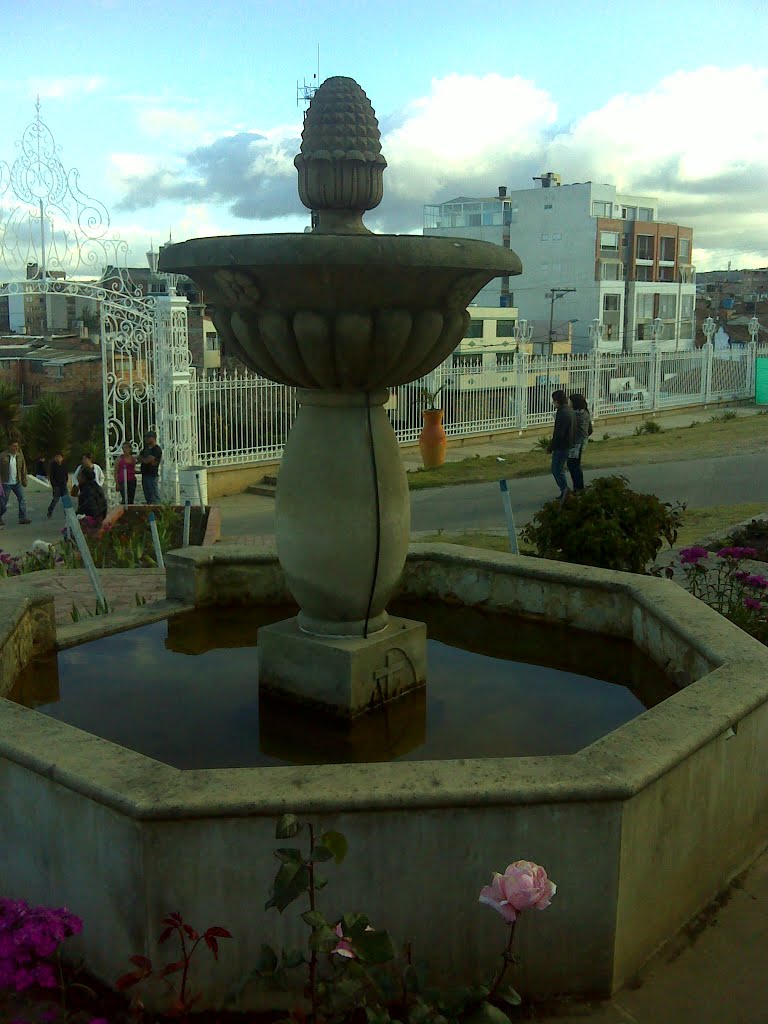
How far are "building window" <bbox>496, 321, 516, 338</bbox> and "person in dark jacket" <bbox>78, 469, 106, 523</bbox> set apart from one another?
44022mm

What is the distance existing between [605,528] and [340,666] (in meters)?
3.15

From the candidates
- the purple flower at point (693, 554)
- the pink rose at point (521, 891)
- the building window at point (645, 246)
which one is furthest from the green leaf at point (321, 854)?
the building window at point (645, 246)

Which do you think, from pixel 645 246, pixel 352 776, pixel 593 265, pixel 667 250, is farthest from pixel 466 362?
pixel 667 250

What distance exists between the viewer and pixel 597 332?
24.5 m

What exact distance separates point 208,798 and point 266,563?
2.84 meters

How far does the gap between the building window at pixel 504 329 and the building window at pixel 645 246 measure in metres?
13.6

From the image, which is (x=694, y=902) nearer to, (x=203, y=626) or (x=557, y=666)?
(x=557, y=666)

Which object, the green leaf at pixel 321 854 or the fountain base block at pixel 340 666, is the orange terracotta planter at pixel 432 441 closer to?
the fountain base block at pixel 340 666

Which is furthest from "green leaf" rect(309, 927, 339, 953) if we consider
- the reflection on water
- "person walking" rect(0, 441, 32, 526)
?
"person walking" rect(0, 441, 32, 526)

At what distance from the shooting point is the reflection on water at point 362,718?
3752 mm

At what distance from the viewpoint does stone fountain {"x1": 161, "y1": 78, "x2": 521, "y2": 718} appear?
3.34m

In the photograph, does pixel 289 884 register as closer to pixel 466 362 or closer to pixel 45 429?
pixel 45 429

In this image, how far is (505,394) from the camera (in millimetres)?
22156

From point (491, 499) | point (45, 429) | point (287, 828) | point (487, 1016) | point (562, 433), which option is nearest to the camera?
point (487, 1016)
